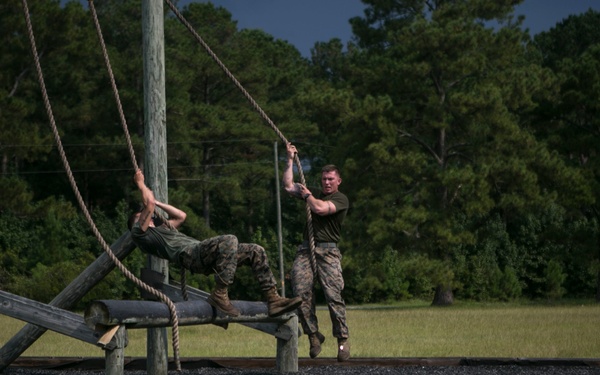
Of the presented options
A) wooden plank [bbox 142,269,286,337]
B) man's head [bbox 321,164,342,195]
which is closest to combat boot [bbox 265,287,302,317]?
wooden plank [bbox 142,269,286,337]

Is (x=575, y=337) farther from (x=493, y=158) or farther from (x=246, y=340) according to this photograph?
(x=493, y=158)

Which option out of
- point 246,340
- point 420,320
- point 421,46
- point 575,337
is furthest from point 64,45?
point 575,337

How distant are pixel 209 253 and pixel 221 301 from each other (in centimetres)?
52

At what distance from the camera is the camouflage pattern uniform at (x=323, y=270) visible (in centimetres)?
1098

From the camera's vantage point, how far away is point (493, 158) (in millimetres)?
37031

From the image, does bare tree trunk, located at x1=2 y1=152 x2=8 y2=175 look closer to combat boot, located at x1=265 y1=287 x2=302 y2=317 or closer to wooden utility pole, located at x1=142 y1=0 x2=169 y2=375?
wooden utility pole, located at x1=142 y1=0 x2=169 y2=375

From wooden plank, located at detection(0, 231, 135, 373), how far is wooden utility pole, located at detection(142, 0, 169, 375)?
14.3 inches

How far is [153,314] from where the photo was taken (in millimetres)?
9344

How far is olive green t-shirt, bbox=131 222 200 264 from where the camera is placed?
9.85 meters

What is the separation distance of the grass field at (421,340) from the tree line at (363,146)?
10655mm

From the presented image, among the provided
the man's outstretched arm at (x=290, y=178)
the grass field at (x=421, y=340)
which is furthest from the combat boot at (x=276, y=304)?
the grass field at (x=421, y=340)

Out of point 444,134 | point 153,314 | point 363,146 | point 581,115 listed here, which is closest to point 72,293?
point 153,314

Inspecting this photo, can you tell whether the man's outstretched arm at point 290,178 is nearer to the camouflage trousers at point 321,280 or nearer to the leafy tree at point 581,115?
the camouflage trousers at point 321,280

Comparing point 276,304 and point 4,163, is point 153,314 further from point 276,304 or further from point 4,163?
point 4,163
